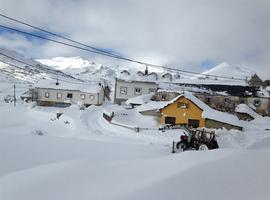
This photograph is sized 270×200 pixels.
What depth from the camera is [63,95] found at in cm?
5319

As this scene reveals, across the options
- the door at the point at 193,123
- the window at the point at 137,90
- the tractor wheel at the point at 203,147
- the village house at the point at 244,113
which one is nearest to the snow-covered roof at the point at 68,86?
the window at the point at 137,90

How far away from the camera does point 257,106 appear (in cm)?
4209

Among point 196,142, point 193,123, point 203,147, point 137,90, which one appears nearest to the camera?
point 203,147

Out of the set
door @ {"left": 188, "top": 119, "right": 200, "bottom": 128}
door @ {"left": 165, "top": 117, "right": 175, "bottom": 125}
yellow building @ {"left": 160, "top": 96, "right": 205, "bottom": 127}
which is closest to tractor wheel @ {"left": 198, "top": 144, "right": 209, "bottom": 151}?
yellow building @ {"left": 160, "top": 96, "right": 205, "bottom": 127}

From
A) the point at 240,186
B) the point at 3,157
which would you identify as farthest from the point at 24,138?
the point at 240,186

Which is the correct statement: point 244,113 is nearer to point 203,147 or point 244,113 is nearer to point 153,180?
point 203,147

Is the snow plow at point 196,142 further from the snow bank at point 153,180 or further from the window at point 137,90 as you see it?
the window at point 137,90

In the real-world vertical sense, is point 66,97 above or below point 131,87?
below

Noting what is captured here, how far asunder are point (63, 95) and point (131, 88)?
13769mm

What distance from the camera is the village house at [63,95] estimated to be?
52.6 m

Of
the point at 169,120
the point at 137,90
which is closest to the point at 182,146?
the point at 169,120

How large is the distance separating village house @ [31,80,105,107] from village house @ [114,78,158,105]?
5.54 meters

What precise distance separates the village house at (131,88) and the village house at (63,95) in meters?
5.54

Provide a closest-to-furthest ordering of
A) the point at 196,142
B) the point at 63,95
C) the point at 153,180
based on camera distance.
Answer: the point at 153,180 → the point at 196,142 → the point at 63,95
